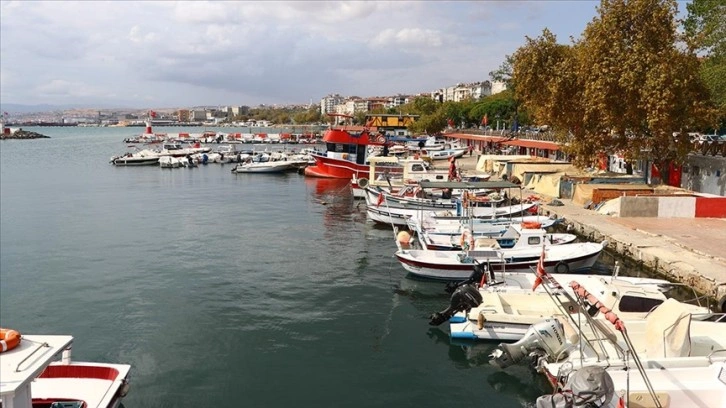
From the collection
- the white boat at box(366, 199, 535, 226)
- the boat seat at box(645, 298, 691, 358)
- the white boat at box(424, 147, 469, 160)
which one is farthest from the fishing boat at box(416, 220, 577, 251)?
the white boat at box(424, 147, 469, 160)

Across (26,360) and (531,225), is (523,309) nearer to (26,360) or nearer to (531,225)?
(531,225)

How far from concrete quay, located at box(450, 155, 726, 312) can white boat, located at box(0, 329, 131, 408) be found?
16.3 meters

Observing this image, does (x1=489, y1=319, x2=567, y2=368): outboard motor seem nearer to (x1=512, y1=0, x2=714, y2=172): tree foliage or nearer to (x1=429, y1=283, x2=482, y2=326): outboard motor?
(x1=429, y1=283, x2=482, y2=326): outboard motor

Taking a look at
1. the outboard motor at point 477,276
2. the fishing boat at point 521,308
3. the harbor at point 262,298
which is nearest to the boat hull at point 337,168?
the harbor at point 262,298

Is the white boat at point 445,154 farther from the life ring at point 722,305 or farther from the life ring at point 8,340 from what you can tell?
the life ring at point 8,340

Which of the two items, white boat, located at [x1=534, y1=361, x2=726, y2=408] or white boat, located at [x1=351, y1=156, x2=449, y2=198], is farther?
white boat, located at [x1=351, y1=156, x2=449, y2=198]

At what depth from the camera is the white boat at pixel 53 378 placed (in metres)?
8.56

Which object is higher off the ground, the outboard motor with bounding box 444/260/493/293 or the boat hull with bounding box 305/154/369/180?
the boat hull with bounding box 305/154/369/180

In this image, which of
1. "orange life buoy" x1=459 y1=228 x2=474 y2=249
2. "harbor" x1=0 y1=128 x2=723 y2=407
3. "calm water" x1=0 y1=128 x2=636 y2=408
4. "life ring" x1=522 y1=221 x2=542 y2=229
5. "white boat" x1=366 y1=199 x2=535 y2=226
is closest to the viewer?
"calm water" x1=0 y1=128 x2=636 y2=408

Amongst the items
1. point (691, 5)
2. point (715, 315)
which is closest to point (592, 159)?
point (691, 5)

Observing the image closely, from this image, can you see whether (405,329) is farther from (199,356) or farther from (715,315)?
(715,315)

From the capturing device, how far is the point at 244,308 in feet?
63.0

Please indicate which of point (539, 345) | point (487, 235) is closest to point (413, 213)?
point (487, 235)

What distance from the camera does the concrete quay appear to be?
19281 millimetres
